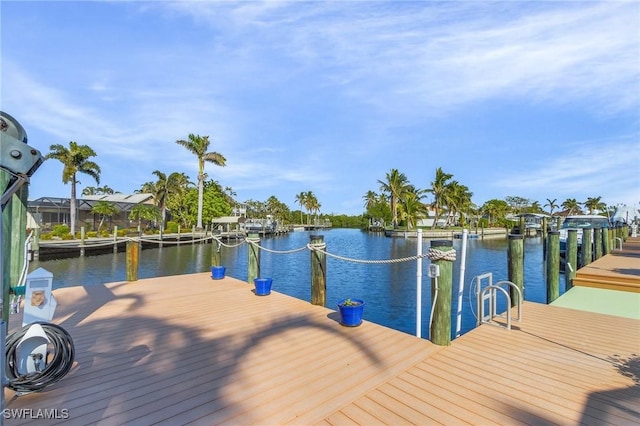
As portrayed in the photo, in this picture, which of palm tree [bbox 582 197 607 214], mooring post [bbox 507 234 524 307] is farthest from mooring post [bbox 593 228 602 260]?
palm tree [bbox 582 197 607 214]

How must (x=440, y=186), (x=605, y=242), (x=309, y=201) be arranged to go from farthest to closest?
(x=309, y=201) → (x=440, y=186) → (x=605, y=242)

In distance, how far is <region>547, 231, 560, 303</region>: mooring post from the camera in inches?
298

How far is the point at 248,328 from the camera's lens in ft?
15.2

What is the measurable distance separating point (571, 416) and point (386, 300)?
29.9ft

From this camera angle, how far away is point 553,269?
7738 mm

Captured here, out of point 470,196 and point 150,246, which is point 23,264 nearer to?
point 150,246

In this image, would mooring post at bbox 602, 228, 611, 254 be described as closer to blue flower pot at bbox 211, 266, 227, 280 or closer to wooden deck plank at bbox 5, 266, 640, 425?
wooden deck plank at bbox 5, 266, 640, 425

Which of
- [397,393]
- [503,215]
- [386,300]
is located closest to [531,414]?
[397,393]

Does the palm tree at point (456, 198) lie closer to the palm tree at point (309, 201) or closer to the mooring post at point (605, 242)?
the mooring post at point (605, 242)

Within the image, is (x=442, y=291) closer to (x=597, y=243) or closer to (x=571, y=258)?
(x=571, y=258)

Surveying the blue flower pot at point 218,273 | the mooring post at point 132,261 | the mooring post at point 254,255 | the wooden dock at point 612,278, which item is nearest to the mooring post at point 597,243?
the wooden dock at point 612,278

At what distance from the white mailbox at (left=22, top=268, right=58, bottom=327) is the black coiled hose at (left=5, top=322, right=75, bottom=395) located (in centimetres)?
21

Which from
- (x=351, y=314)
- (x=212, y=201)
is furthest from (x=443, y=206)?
(x=351, y=314)
